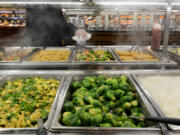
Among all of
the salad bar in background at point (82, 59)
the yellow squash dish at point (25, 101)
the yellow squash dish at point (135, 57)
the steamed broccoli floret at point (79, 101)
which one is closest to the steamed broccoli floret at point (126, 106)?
the steamed broccoli floret at point (79, 101)

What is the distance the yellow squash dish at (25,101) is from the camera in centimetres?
134

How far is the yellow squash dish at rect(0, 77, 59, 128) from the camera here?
1.34 meters

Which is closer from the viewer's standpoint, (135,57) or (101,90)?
(101,90)

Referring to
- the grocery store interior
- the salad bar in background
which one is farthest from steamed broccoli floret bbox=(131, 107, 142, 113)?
the salad bar in background

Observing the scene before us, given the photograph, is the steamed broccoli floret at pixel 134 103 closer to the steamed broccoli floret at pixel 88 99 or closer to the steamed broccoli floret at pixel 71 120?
the steamed broccoli floret at pixel 88 99

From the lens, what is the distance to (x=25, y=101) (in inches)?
63.6

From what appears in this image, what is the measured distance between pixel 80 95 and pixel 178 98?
0.93 metres

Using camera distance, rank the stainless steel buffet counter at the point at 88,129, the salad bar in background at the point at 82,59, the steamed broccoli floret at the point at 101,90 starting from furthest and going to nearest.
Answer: the salad bar in background at the point at 82,59 → the steamed broccoli floret at the point at 101,90 → the stainless steel buffet counter at the point at 88,129

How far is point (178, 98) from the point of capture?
5.49ft

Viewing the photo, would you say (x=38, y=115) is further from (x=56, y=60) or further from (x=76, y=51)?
(x=76, y=51)

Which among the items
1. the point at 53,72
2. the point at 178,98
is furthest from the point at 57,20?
the point at 178,98

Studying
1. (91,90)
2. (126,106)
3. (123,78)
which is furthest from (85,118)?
(123,78)

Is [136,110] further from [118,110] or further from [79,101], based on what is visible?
[79,101]

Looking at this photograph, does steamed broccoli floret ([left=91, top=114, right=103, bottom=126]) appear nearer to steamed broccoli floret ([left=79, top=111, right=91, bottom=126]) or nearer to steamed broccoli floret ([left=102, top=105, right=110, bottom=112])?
steamed broccoli floret ([left=79, top=111, right=91, bottom=126])
